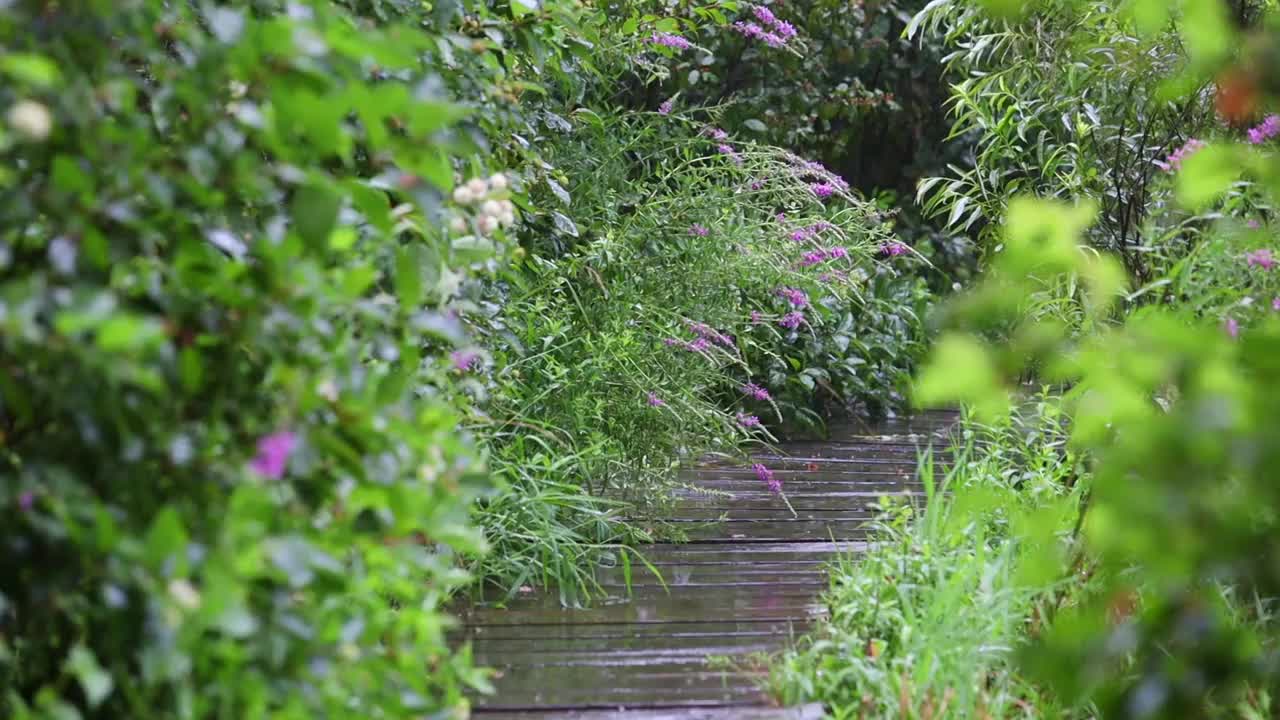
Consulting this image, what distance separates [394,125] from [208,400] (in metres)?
0.76

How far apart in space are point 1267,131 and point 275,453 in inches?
79.6

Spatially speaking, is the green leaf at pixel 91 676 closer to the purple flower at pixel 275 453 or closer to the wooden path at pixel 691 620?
the purple flower at pixel 275 453

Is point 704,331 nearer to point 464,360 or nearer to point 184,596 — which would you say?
point 464,360

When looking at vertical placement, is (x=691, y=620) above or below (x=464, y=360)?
below

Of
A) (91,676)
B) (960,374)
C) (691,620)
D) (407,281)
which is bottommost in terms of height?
(691,620)

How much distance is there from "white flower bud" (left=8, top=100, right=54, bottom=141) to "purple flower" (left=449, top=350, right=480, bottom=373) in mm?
815

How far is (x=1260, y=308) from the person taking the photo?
240cm

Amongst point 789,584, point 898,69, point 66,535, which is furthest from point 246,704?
point 898,69

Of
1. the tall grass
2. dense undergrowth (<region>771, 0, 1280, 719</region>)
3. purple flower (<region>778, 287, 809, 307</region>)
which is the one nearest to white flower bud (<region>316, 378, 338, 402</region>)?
dense undergrowth (<region>771, 0, 1280, 719</region>)

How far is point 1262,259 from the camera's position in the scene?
233 cm

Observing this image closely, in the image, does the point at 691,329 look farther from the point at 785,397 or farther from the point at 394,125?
the point at 394,125

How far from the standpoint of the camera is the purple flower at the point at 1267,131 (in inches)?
93.7

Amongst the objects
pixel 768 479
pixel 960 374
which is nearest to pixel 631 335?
pixel 768 479

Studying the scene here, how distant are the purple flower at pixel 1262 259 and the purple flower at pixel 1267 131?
226 millimetres
